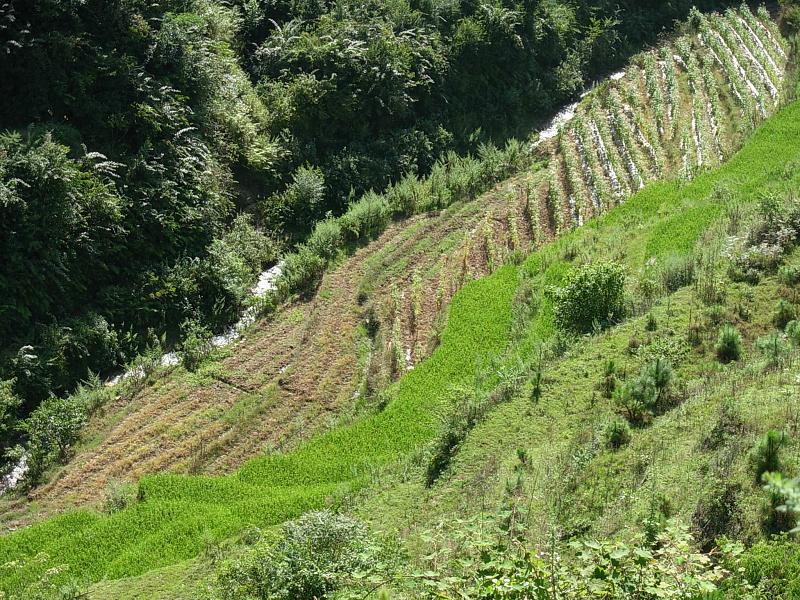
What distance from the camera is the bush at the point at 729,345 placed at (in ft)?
41.2

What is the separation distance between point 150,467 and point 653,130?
18.2 m

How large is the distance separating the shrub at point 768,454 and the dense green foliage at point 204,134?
1281 cm

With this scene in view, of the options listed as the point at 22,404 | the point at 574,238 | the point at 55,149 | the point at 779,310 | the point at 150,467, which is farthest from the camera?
the point at 574,238

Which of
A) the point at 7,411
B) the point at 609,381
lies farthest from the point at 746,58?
the point at 7,411

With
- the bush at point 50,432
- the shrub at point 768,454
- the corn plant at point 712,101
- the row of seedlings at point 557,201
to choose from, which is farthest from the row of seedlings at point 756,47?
the bush at point 50,432

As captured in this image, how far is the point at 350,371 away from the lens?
57.7 ft

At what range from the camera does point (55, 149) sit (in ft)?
57.9

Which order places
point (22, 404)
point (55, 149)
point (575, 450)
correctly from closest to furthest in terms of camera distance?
1. point (575, 450)
2. point (22, 404)
3. point (55, 149)

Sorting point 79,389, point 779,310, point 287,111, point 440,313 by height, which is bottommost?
point 779,310

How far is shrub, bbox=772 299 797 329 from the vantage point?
12930 mm

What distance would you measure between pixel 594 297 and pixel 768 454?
5872mm

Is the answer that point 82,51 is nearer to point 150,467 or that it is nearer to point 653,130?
point 150,467

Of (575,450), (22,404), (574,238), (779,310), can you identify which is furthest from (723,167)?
(22,404)

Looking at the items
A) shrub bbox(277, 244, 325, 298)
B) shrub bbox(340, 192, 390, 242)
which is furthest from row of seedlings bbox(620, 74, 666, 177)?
shrub bbox(277, 244, 325, 298)
